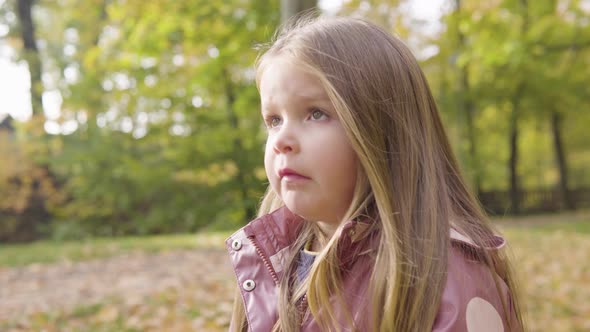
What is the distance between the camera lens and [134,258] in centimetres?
688

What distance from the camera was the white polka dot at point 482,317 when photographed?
3.77 ft

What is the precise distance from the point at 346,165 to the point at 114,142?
12.8 m

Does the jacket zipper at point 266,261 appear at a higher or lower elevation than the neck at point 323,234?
lower

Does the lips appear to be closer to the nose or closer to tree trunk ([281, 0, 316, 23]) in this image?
the nose

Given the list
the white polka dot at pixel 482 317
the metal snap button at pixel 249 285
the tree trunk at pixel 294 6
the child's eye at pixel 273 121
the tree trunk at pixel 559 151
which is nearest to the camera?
the white polka dot at pixel 482 317

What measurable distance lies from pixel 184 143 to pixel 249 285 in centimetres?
1207

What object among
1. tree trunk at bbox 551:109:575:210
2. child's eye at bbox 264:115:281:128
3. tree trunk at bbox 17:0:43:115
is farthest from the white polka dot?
tree trunk at bbox 551:109:575:210

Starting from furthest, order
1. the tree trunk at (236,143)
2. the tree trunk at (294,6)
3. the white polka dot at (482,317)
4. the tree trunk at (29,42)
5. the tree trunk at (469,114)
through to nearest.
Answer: the tree trunk at (469,114) → the tree trunk at (29,42) → the tree trunk at (236,143) → the tree trunk at (294,6) → the white polka dot at (482,317)

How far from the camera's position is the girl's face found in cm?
129

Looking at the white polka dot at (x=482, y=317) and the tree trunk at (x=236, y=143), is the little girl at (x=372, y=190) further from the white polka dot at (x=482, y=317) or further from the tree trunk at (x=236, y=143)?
the tree trunk at (x=236, y=143)

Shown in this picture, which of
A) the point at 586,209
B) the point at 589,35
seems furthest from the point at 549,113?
the point at 589,35

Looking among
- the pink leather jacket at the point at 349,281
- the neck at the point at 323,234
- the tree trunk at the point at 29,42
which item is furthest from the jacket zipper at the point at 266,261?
the tree trunk at the point at 29,42

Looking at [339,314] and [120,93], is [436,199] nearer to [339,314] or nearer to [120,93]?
[339,314]

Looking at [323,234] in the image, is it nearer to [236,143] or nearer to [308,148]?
[308,148]
